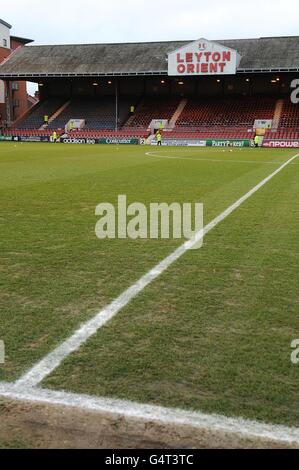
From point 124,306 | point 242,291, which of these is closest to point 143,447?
point 124,306

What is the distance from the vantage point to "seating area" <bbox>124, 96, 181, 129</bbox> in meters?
50.7

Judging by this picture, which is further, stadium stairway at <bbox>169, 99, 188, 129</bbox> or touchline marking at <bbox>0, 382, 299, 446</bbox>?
stadium stairway at <bbox>169, 99, 188, 129</bbox>

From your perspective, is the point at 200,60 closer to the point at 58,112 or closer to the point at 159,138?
the point at 159,138

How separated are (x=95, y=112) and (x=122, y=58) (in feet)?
21.4

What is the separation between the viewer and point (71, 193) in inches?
431

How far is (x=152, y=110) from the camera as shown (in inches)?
2067

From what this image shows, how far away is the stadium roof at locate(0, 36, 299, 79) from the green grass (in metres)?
41.2

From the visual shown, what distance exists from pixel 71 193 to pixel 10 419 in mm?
8541

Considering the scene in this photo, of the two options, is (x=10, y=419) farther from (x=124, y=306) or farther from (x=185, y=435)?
(x=124, y=306)

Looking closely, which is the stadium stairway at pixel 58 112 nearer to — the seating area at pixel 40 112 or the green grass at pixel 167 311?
the seating area at pixel 40 112

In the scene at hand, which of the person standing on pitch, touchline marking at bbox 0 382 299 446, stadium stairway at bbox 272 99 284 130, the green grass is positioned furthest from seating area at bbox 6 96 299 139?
touchline marking at bbox 0 382 299 446

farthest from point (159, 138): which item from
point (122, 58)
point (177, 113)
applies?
point (122, 58)

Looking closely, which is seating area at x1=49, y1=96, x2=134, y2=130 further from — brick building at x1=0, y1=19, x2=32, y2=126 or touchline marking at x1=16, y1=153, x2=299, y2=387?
touchline marking at x1=16, y1=153, x2=299, y2=387

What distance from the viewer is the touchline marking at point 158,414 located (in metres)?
2.59
